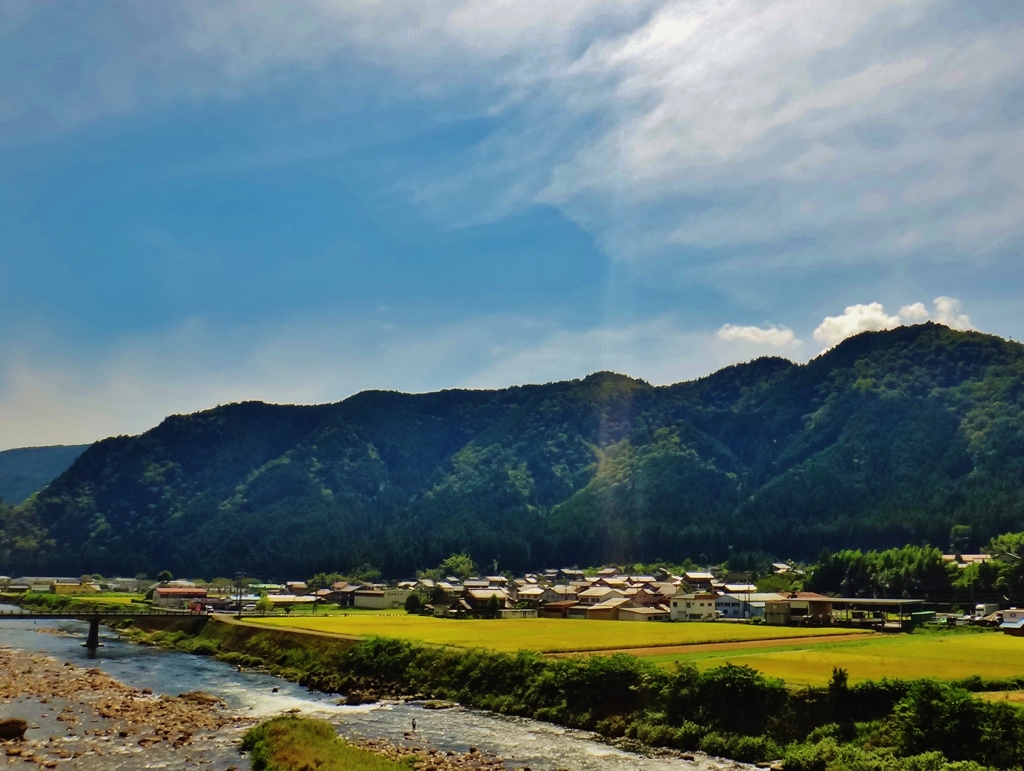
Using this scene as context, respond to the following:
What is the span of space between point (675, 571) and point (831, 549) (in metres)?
29.5

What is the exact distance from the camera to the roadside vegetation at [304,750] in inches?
1093

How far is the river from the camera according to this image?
30.0 meters

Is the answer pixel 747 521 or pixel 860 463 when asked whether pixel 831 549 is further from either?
pixel 860 463

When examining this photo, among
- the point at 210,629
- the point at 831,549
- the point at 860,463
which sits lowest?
the point at 210,629

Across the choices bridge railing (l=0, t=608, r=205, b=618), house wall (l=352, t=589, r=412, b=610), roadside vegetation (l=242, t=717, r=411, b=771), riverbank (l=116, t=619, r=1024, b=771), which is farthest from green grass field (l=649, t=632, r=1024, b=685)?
house wall (l=352, t=589, r=412, b=610)

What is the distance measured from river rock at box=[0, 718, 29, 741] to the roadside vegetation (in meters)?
9.02

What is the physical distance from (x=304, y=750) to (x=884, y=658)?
30.6 metres

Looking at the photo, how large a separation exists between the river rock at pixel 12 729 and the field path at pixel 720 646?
25487 mm

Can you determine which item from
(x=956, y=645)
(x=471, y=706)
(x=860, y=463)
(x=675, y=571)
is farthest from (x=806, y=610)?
(x=860, y=463)

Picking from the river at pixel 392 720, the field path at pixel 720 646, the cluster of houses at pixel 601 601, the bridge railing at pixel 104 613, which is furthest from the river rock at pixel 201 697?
the cluster of houses at pixel 601 601

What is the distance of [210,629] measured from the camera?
7250 centimetres

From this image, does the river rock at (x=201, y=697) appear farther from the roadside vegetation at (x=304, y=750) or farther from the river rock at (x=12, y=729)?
the river rock at (x=12, y=729)

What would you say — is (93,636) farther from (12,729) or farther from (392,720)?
(392,720)

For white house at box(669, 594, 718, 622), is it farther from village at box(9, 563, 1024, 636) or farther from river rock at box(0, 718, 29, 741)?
river rock at box(0, 718, 29, 741)
